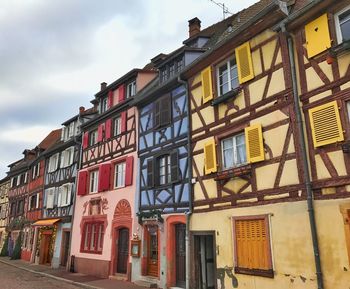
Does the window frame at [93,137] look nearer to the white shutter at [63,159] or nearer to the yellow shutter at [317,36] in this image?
the white shutter at [63,159]

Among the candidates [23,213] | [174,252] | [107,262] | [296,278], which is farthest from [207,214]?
[23,213]

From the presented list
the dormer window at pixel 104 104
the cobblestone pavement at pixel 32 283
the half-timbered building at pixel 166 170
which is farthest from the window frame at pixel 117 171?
the cobblestone pavement at pixel 32 283

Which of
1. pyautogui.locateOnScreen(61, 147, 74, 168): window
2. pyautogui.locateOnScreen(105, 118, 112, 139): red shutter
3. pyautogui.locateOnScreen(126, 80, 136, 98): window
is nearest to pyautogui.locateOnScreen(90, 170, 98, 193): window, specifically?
pyautogui.locateOnScreen(105, 118, 112, 139): red shutter

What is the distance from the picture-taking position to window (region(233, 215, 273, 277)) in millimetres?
8703

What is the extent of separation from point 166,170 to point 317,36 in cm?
739

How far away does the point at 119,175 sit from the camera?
16484 mm

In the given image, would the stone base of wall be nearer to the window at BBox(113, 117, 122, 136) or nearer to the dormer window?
the window at BBox(113, 117, 122, 136)

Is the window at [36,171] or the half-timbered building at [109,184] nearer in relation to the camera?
the half-timbered building at [109,184]

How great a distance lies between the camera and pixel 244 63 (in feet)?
33.5

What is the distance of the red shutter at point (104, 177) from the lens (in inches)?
659

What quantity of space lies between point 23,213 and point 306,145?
27.5 meters

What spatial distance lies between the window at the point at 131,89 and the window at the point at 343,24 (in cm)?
1095

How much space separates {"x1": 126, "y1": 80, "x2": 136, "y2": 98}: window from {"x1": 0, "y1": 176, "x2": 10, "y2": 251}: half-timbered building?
24.3m

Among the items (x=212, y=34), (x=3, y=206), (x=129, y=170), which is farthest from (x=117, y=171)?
(x=3, y=206)
